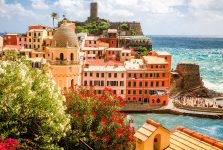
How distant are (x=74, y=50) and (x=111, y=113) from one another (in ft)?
42.7

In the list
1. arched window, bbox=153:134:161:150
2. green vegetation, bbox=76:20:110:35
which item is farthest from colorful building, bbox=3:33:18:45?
arched window, bbox=153:134:161:150

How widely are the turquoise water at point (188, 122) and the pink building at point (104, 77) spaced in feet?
20.7

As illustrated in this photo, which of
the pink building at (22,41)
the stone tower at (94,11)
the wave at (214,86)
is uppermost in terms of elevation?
the stone tower at (94,11)

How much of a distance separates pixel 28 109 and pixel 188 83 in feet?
195

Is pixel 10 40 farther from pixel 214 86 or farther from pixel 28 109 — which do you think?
pixel 28 109

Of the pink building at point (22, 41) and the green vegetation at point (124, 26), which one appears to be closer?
the pink building at point (22, 41)

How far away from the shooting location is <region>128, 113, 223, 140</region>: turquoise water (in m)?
44.8

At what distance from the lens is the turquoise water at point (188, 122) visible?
44.8 metres

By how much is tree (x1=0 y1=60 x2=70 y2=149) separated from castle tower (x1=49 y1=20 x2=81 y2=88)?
15430mm

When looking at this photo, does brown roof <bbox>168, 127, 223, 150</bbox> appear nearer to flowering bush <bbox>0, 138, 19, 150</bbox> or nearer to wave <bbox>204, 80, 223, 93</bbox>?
flowering bush <bbox>0, 138, 19, 150</bbox>

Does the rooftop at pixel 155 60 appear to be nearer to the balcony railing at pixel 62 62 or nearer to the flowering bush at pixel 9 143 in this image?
the balcony railing at pixel 62 62

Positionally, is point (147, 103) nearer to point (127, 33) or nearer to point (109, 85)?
point (109, 85)

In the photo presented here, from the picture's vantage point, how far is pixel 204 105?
55.8 metres

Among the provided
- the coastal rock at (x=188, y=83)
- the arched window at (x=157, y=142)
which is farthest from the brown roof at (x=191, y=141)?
the coastal rock at (x=188, y=83)
